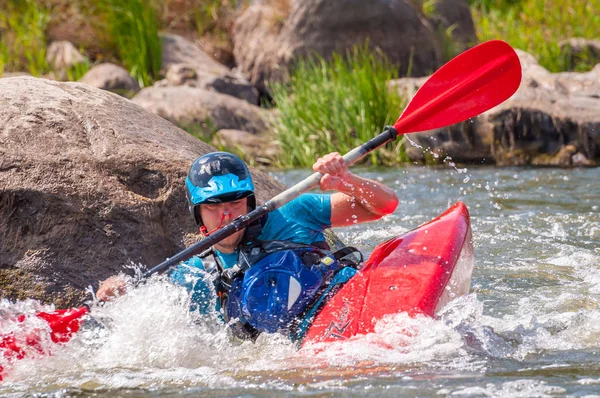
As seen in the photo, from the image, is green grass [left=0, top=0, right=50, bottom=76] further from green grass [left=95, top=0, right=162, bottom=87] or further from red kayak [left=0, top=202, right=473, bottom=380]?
red kayak [left=0, top=202, right=473, bottom=380]

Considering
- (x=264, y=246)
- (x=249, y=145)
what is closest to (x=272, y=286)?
(x=264, y=246)

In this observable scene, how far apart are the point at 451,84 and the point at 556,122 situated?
4.85 meters

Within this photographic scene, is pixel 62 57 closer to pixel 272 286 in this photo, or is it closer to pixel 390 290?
pixel 272 286

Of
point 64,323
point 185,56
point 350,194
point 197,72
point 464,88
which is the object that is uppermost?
point 464,88

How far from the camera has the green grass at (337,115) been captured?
9.25 m

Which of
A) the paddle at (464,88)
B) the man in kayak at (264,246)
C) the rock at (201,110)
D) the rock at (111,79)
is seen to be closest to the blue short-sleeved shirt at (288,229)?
the man in kayak at (264,246)

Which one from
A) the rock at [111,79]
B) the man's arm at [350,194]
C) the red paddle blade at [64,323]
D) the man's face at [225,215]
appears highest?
the man's arm at [350,194]

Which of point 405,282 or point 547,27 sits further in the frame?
point 547,27

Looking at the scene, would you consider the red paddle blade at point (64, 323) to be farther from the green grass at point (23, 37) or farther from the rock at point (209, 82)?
the green grass at point (23, 37)

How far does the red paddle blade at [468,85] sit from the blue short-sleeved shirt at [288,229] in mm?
A: 759

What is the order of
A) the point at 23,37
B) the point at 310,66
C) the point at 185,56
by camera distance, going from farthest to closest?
the point at 185,56, the point at 23,37, the point at 310,66

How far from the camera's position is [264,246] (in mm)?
3600

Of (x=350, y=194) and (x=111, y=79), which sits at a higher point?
(x=350, y=194)

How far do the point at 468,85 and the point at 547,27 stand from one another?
1074 cm
